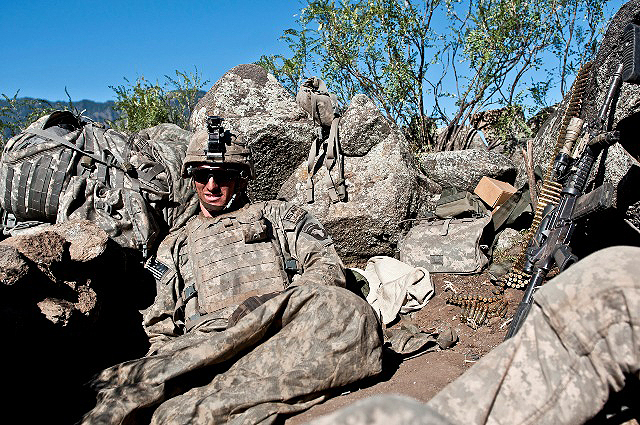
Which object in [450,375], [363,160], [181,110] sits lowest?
[450,375]

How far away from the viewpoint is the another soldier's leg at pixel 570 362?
180 centimetres

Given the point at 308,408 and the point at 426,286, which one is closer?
the point at 308,408

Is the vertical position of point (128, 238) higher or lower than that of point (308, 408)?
higher

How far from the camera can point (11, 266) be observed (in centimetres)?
327

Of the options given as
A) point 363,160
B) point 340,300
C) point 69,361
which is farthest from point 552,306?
point 363,160

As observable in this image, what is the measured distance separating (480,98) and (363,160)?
295 centimetres

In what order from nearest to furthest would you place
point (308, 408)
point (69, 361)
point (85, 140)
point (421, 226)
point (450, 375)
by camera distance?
point (308, 408)
point (450, 375)
point (69, 361)
point (85, 140)
point (421, 226)

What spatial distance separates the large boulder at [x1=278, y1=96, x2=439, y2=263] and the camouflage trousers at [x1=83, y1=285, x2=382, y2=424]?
2.87 meters

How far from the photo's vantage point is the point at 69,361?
367 cm

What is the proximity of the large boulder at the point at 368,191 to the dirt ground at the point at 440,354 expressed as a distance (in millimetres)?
899

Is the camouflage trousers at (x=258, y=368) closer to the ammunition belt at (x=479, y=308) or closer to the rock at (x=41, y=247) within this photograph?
the rock at (x=41, y=247)

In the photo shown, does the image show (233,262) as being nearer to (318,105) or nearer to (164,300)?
(164,300)

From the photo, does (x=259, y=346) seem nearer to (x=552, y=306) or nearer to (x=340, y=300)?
(x=340, y=300)

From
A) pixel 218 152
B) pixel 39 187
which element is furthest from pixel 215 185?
pixel 39 187
